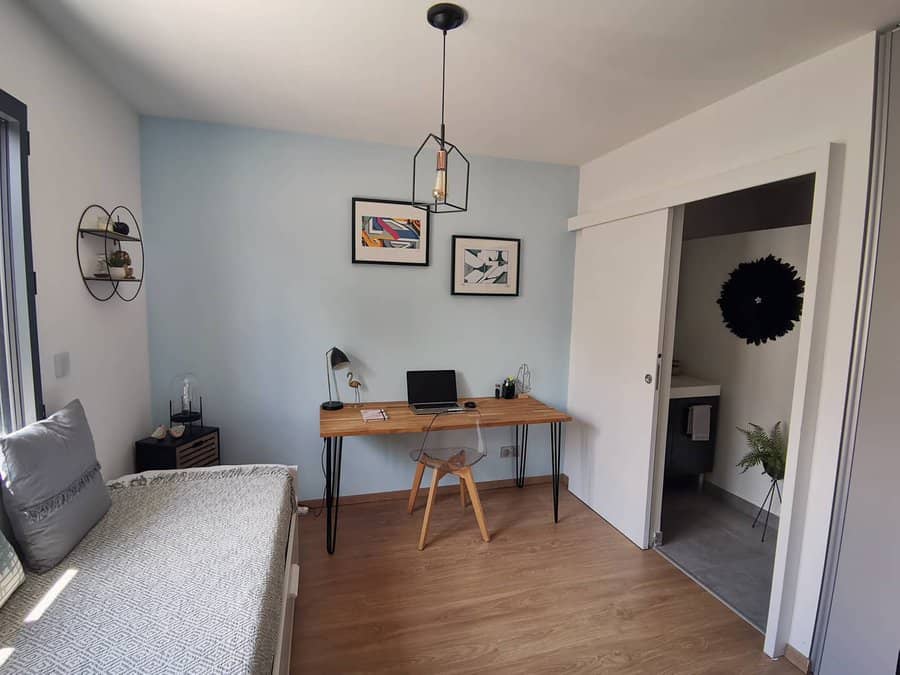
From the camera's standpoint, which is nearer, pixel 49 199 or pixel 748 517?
pixel 49 199

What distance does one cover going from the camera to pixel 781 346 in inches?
112

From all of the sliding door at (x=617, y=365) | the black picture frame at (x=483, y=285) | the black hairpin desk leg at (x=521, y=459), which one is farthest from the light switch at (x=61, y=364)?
the sliding door at (x=617, y=365)

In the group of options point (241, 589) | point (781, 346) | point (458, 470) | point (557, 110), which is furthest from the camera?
point (781, 346)

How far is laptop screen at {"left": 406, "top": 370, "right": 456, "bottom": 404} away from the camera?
308cm

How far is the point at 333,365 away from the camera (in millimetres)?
2814

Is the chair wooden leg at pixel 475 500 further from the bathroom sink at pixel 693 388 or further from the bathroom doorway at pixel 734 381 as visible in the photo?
the bathroom sink at pixel 693 388

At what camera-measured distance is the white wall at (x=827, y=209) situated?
162cm

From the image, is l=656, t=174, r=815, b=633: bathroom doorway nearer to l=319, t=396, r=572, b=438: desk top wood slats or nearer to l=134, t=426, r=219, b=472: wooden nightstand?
l=319, t=396, r=572, b=438: desk top wood slats

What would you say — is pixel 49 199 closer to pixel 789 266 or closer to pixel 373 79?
pixel 373 79

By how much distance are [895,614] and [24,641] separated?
104 inches

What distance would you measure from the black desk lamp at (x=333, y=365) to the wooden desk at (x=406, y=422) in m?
0.06

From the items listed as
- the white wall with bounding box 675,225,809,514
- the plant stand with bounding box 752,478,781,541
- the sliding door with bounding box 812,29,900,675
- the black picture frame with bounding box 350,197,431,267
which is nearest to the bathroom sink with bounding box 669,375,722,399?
the white wall with bounding box 675,225,809,514

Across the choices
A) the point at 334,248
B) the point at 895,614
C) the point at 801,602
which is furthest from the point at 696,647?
the point at 334,248

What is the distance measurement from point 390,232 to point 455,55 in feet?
4.38
